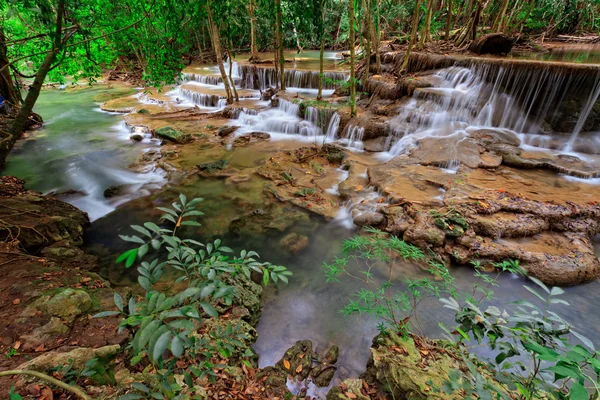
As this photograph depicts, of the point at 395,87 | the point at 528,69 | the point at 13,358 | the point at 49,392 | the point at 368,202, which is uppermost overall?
the point at 528,69

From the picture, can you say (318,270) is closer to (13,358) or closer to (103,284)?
(103,284)

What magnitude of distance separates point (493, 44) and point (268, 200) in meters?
11.1

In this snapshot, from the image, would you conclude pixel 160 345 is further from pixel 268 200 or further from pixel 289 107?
pixel 289 107

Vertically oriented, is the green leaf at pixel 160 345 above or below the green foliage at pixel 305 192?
above

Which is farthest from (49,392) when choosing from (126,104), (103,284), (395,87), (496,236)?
(126,104)

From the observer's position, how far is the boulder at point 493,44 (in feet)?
34.7

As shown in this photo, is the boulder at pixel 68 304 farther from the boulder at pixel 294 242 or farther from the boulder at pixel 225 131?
the boulder at pixel 225 131

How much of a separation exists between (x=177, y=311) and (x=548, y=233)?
6.16 metres

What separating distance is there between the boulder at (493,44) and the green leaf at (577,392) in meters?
13.2

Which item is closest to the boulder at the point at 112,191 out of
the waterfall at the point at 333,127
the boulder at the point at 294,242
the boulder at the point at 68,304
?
the boulder at the point at 68,304

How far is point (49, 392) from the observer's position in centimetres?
189

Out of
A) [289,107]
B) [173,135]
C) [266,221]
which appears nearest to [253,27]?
[289,107]

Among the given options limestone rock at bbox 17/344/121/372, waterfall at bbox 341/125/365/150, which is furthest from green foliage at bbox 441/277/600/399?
waterfall at bbox 341/125/365/150

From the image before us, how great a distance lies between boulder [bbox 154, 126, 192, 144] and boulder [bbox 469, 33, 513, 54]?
11758mm
